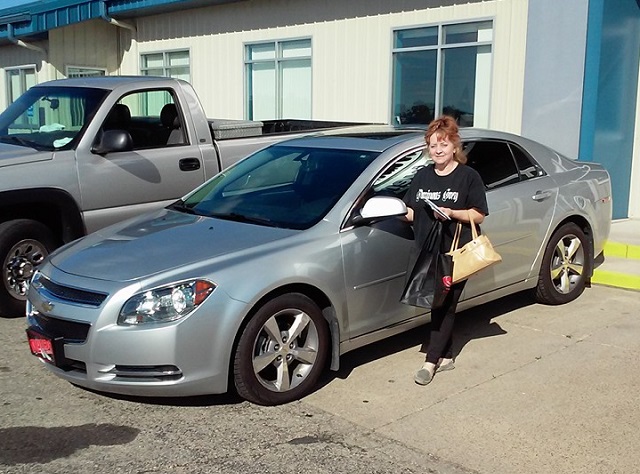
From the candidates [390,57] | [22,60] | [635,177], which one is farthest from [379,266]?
[22,60]

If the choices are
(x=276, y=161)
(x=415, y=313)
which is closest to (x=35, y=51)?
(x=276, y=161)

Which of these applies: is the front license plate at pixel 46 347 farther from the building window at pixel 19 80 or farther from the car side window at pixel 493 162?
the building window at pixel 19 80

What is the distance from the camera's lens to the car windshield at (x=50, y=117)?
23.0 feet

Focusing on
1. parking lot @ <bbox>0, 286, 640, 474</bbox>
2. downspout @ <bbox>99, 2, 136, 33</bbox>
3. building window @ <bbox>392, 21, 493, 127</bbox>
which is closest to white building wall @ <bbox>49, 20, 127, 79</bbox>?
downspout @ <bbox>99, 2, 136, 33</bbox>

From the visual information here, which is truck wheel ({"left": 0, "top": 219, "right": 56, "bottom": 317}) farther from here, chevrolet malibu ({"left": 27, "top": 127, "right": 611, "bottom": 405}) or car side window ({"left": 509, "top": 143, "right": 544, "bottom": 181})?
car side window ({"left": 509, "top": 143, "right": 544, "bottom": 181})

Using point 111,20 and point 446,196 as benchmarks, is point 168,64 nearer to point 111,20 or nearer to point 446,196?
point 111,20

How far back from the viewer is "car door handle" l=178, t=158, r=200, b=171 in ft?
24.5

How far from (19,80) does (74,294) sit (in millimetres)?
16387

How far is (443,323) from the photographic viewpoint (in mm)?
5059

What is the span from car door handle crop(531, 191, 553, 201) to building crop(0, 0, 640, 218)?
10.8ft

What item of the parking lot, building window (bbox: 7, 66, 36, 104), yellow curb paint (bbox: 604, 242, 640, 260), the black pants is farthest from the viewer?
building window (bbox: 7, 66, 36, 104)

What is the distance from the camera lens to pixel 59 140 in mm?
6961

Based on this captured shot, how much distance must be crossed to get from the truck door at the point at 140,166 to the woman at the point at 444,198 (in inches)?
120

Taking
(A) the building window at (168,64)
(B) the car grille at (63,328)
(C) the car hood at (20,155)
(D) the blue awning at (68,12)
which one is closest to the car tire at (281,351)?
(B) the car grille at (63,328)
